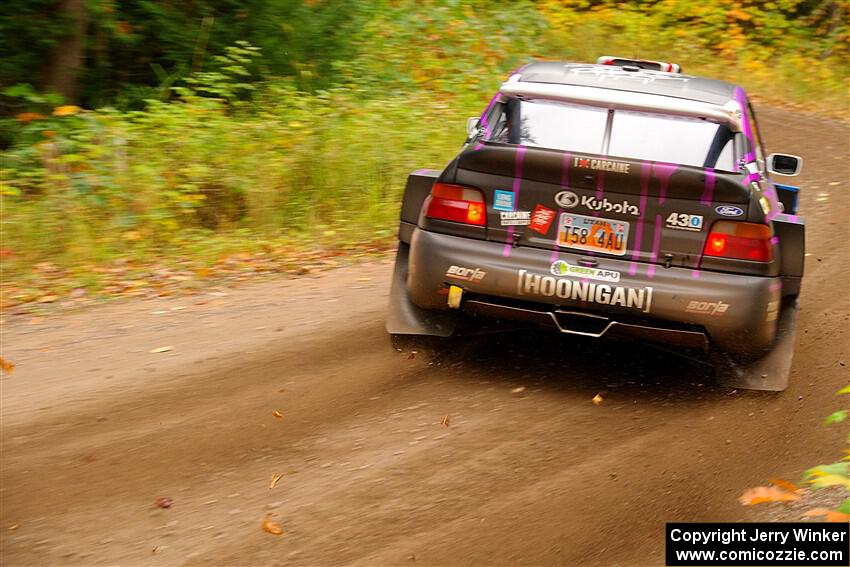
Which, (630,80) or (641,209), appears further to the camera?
(630,80)

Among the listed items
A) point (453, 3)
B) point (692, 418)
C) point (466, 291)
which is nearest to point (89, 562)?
point (466, 291)

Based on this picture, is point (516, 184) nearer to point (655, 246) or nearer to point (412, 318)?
point (655, 246)

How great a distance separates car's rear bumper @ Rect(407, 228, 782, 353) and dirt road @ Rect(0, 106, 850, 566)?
483 millimetres

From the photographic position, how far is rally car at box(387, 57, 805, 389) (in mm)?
5066

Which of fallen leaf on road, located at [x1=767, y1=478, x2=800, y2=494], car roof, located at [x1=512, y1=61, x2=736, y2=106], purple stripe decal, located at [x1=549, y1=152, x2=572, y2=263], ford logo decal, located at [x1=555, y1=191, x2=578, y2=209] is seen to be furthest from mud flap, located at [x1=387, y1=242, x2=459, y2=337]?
fallen leaf on road, located at [x1=767, y1=478, x2=800, y2=494]

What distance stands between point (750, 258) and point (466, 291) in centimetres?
153

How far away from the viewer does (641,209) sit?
202 inches

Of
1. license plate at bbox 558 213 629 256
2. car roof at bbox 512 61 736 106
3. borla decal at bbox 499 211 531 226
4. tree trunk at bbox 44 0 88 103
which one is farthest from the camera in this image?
tree trunk at bbox 44 0 88 103

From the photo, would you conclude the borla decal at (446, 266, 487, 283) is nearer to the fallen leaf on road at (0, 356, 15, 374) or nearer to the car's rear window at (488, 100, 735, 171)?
the car's rear window at (488, 100, 735, 171)

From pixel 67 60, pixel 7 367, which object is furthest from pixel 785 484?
pixel 67 60

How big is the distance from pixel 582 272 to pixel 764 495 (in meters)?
1.56

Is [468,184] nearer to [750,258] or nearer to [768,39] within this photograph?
[750,258]

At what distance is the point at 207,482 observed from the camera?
13.9ft

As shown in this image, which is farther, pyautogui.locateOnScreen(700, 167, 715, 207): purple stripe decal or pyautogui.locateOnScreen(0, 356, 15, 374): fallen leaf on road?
pyautogui.locateOnScreen(0, 356, 15, 374): fallen leaf on road
